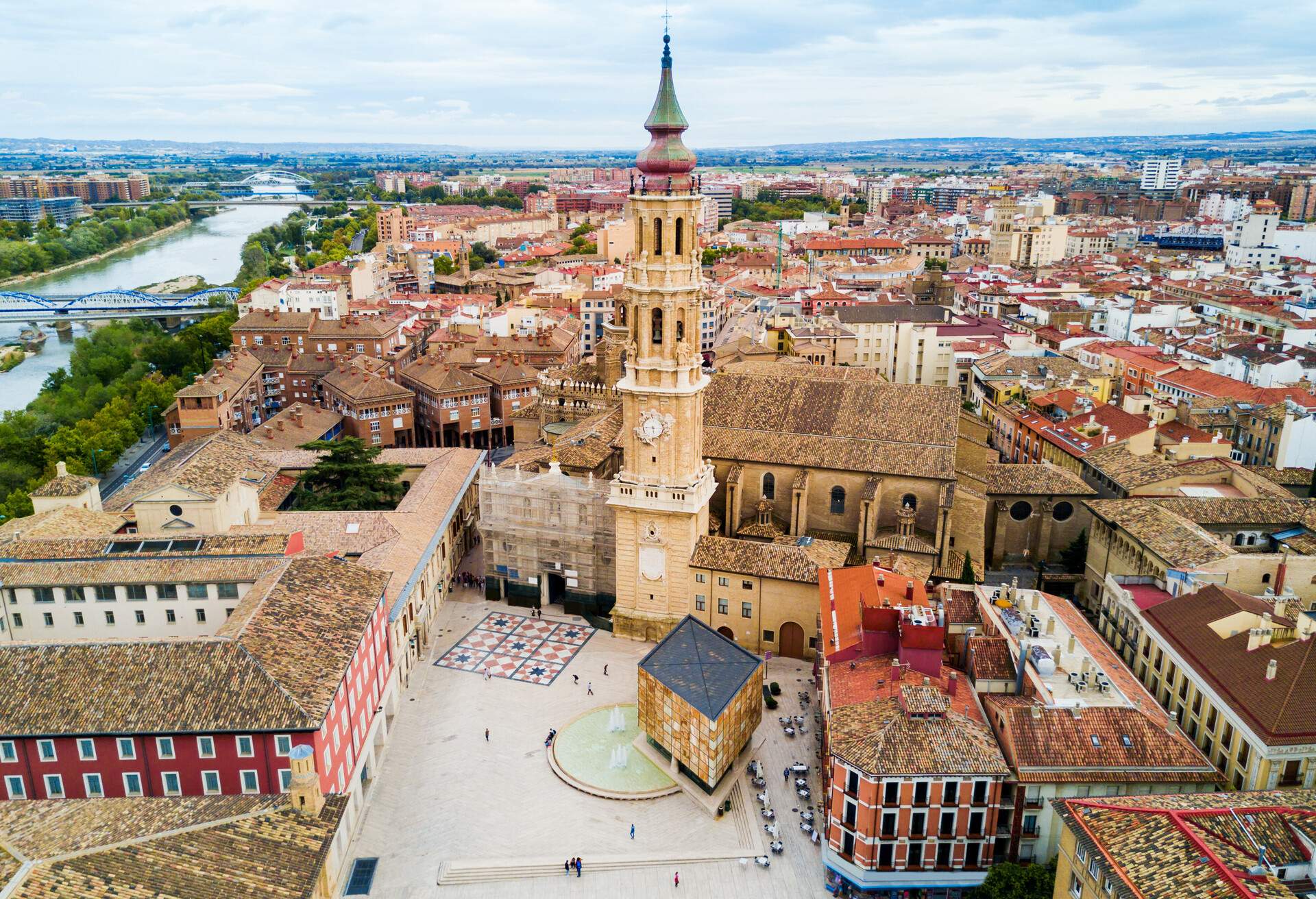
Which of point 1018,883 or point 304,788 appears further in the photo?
point 1018,883

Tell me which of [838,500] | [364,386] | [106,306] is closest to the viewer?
[838,500]

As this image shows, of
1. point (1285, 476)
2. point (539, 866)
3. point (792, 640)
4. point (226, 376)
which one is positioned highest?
point (1285, 476)

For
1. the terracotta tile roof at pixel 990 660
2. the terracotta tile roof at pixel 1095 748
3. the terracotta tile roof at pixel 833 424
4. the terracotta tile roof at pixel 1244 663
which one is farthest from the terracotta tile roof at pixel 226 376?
the terracotta tile roof at pixel 1244 663

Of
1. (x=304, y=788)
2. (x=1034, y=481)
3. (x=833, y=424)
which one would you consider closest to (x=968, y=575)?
(x=833, y=424)

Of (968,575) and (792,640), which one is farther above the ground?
(968,575)

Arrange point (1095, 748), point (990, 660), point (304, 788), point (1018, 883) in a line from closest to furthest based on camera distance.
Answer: point (304, 788) < point (1018, 883) < point (1095, 748) < point (990, 660)

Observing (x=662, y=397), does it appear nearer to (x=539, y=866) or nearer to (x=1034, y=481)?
(x=539, y=866)
